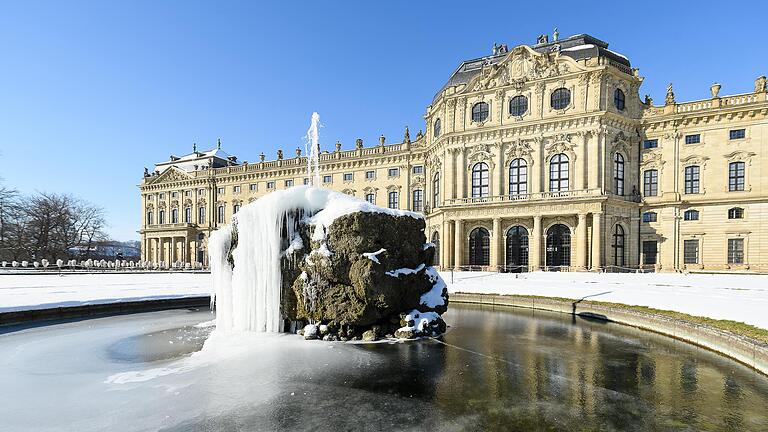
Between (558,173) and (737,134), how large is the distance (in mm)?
16199

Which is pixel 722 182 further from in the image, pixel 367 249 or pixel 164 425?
pixel 164 425

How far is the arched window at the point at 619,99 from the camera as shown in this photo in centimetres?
3700

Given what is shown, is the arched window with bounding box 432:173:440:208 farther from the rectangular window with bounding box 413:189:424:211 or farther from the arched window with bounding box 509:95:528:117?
the arched window with bounding box 509:95:528:117

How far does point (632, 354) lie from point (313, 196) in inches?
436

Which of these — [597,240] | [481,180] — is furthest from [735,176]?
[481,180]

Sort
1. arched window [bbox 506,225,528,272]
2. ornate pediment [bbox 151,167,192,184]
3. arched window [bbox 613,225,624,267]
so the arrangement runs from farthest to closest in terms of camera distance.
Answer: ornate pediment [bbox 151,167,192,184], arched window [bbox 506,225,528,272], arched window [bbox 613,225,624,267]

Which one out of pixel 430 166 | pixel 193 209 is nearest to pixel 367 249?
pixel 430 166

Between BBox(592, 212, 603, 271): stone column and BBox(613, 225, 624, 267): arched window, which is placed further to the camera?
BBox(613, 225, 624, 267): arched window

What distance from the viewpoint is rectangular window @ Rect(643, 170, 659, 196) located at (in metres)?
37.7

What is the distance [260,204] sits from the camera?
13359 mm

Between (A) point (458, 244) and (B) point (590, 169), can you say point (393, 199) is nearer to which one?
(A) point (458, 244)

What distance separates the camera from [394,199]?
172ft

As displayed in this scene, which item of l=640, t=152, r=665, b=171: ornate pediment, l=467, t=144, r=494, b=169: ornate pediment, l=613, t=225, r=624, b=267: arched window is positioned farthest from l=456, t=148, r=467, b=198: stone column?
l=640, t=152, r=665, b=171: ornate pediment

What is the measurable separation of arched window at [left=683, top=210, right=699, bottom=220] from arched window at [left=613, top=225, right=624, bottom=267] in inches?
232
